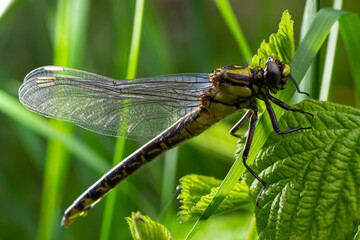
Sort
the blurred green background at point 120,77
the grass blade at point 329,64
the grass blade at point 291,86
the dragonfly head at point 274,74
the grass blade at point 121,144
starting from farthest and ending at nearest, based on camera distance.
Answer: the blurred green background at point 120,77
the grass blade at point 121,144
the grass blade at point 329,64
the dragonfly head at point 274,74
the grass blade at point 291,86

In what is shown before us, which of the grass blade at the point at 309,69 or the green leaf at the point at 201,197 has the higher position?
the grass blade at the point at 309,69

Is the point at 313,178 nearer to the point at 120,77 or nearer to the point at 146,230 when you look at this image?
the point at 146,230

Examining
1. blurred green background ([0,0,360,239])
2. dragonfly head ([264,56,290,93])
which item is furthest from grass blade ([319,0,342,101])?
dragonfly head ([264,56,290,93])

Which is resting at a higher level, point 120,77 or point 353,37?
point 353,37

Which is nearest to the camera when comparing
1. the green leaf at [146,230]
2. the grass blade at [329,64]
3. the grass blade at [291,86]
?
the green leaf at [146,230]

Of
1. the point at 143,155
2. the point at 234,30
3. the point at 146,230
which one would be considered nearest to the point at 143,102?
the point at 143,155

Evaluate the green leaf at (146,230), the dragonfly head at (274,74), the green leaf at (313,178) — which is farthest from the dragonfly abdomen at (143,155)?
the green leaf at (146,230)

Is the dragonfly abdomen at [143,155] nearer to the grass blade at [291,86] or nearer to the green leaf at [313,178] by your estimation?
the grass blade at [291,86]
